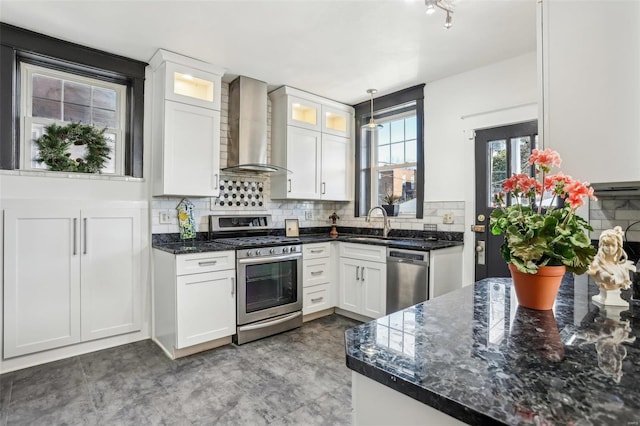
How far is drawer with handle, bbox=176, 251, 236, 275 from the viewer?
2.72 metres

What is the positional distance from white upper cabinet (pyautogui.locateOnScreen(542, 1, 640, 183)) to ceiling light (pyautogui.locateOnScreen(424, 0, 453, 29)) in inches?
26.5

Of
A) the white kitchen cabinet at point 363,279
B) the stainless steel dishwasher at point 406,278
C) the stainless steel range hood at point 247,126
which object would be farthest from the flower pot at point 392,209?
the stainless steel range hood at point 247,126

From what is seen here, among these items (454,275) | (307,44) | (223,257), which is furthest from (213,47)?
(454,275)

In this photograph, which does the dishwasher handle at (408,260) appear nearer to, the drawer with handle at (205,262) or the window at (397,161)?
the window at (397,161)

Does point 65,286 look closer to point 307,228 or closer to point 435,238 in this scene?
point 307,228

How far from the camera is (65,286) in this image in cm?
275

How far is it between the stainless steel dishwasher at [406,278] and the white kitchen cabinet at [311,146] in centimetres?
135

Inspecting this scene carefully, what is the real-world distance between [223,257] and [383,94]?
2747 mm

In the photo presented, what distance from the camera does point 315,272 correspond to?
12.2 ft

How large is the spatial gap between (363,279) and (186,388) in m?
2.00

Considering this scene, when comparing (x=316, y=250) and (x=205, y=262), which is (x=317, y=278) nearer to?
(x=316, y=250)

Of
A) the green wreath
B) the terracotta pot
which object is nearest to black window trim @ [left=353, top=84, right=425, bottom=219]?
the terracotta pot

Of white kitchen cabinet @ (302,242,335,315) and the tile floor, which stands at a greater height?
white kitchen cabinet @ (302,242,335,315)

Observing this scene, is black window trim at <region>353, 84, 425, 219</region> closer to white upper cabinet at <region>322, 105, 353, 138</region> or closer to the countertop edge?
white upper cabinet at <region>322, 105, 353, 138</region>
